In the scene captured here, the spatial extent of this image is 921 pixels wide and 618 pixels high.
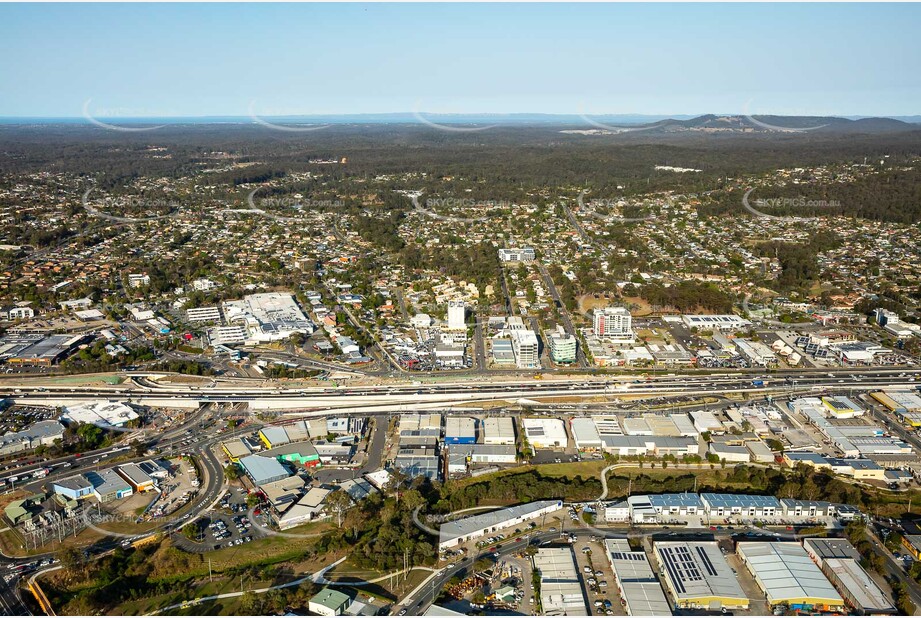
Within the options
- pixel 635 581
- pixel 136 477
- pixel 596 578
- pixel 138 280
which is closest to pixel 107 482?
pixel 136 477

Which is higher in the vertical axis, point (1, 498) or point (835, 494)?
point (835, 494)

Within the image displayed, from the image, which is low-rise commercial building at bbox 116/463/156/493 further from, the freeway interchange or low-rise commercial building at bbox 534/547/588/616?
low-rise commercial building at bbox 534/547/588/616

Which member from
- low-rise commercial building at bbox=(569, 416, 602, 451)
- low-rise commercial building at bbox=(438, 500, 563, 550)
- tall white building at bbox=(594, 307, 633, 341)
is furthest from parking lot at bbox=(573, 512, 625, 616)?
tall white building at bbox=(594, 307, 633, 341)

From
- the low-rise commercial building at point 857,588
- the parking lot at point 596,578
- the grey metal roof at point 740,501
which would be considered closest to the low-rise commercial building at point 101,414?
the parking lot at point 596,578

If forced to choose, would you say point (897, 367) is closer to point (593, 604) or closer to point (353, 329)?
point (593, 604)

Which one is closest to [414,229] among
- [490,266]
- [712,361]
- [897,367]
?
[490,266]

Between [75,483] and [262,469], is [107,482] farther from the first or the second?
[262,469]
